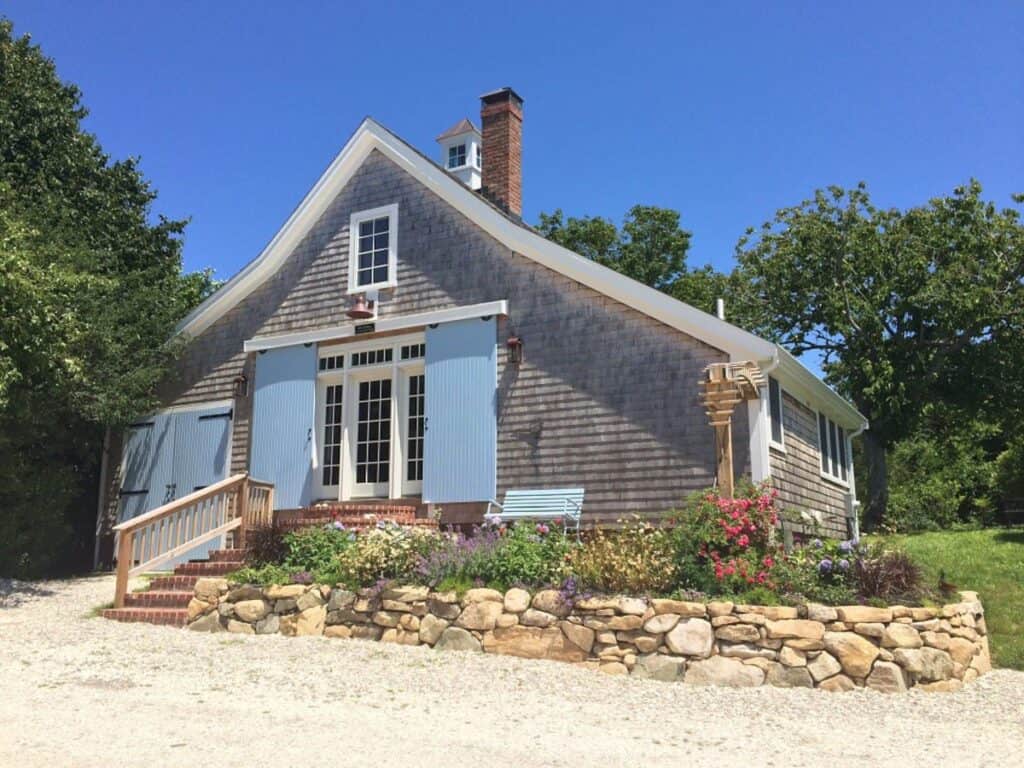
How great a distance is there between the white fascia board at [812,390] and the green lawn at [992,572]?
233 centimetres

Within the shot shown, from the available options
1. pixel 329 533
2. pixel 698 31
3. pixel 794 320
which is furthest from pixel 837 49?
pixel 794 320

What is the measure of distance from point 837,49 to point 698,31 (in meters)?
2.17

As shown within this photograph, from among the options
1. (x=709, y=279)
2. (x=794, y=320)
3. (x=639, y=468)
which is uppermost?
(x=709, y=279)

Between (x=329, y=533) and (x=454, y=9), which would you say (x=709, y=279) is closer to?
(x=454, y=9)

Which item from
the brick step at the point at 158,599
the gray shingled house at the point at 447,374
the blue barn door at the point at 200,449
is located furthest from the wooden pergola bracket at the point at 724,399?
the blue barn door at the point at 200,449

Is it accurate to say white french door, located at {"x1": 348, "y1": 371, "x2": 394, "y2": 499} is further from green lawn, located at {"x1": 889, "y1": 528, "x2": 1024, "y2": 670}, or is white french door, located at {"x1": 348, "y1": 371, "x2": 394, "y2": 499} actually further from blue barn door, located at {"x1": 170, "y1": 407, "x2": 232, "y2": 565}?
green lawn, located at {"x1": 889, "y1": 528, "x2": 1024, "y2": 670}

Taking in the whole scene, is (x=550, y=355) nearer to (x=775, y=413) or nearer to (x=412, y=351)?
(x=412, y=351)

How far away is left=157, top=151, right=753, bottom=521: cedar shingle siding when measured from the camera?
34.4ft

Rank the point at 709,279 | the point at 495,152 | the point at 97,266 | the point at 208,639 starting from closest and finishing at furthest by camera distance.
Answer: the point at 208,639 → the point at 97,266 → the point at 495,152 → the point at 709,279

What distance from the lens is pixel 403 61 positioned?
42.2 feet

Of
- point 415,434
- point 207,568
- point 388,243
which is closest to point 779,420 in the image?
point 415,434

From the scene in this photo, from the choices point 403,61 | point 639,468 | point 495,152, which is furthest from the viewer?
point 495,152

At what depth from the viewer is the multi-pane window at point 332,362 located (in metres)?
13.4

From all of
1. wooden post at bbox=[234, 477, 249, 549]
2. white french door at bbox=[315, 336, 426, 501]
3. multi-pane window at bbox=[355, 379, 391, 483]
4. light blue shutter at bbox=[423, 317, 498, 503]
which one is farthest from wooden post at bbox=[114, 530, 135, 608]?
light blue shutter at bbox=[423, 317, 498, 503]
